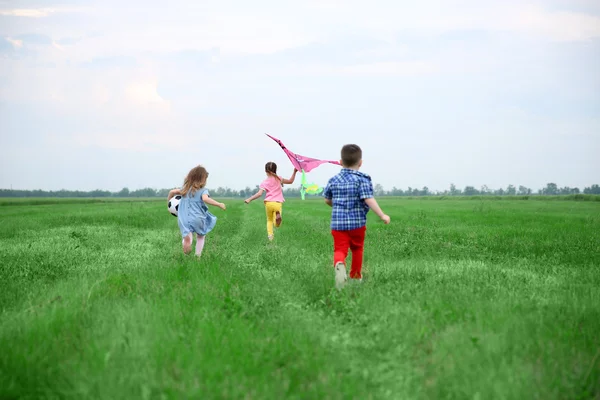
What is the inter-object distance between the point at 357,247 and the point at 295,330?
2616mm

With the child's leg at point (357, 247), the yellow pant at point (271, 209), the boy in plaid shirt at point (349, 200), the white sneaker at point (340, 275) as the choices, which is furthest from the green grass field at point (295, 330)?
the yellow pant at point (271, 209)

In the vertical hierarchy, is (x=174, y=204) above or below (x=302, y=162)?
below

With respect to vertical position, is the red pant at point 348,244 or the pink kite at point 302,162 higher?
the pink kite at point 302,162

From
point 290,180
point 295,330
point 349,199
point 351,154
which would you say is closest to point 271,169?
point 290,180

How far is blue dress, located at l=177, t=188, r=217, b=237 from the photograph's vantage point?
32.7 feet

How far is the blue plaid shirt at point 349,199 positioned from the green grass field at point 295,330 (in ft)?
3.01

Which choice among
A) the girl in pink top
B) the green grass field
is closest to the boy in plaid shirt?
the green grass field

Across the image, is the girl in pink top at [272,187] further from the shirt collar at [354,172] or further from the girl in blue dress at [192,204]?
the shirt collar at [354,172]

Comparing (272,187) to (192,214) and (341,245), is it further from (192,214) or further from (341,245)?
(341,245)

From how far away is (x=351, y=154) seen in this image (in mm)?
7359

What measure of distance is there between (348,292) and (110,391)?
3.66 meters

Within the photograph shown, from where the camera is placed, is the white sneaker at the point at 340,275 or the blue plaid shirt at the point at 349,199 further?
the blue plaid shirt at the point at 349,199

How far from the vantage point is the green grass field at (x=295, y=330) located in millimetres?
3939

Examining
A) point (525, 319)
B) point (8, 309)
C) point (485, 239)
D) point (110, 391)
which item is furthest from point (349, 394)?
point (485, 239)
